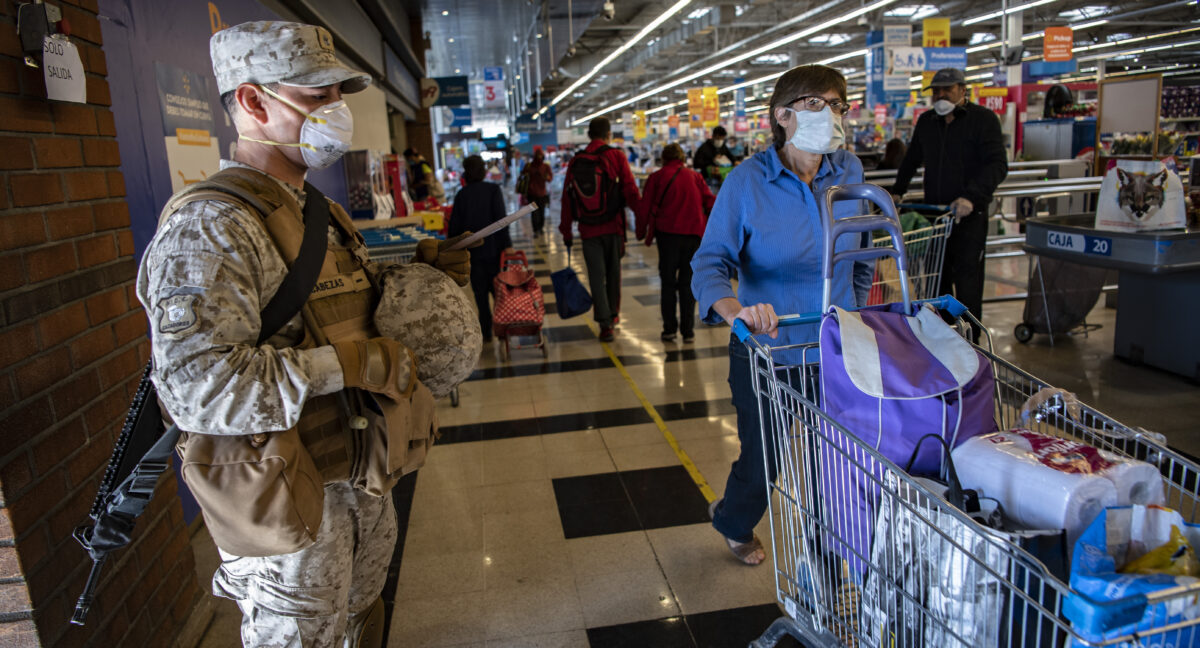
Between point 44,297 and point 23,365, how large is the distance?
0.20 m

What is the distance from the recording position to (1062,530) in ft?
4.24

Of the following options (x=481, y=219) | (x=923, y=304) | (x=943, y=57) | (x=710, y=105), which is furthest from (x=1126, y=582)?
(x=710, y=105)

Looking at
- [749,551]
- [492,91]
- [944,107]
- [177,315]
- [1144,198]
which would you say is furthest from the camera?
[492,91]

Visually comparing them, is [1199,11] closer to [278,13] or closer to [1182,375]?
[1182,375]

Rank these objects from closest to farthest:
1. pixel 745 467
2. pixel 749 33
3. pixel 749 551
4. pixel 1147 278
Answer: pixel 745 467 < pixel 749 551 < pixel 1147 278 < pixel 749 33

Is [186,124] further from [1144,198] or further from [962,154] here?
[1144,198]

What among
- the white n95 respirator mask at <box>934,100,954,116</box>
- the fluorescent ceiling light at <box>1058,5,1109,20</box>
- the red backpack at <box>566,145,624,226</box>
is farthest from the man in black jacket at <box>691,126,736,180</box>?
the fluorescent ceiling light at <box>1058,5,1109,20</box>

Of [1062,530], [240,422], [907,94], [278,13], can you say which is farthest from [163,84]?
[907,94]

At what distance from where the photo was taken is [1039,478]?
4.48ft

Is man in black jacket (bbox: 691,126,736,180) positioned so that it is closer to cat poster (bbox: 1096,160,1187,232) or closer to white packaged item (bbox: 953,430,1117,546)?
cat poster (bbox: 1096,160,1187,232)

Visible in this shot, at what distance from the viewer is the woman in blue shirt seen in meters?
2.32

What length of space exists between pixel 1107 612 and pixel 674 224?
5.46 metres

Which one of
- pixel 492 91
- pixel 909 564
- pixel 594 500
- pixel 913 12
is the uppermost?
pixel 913 12

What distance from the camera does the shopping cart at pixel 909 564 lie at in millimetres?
1220
